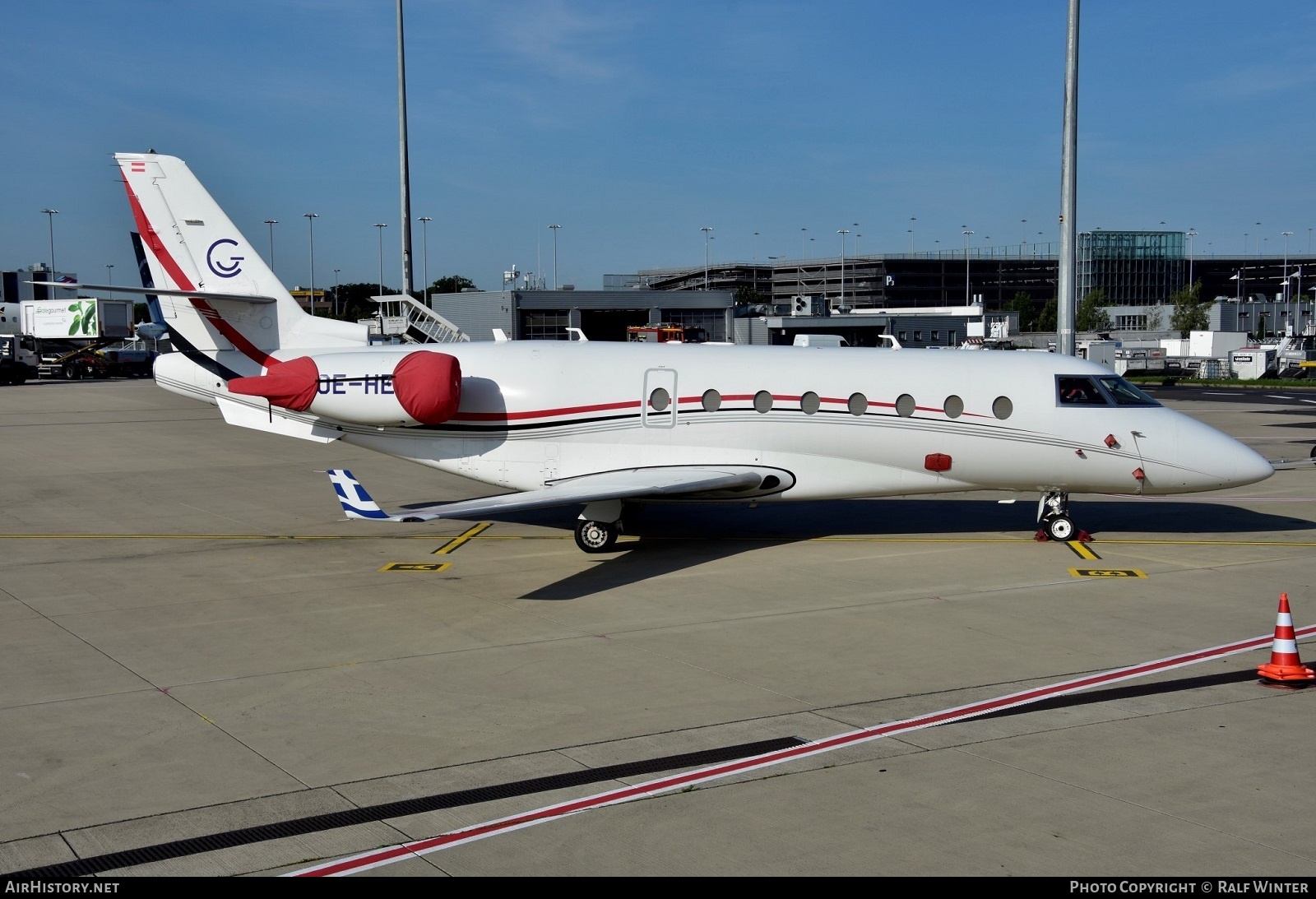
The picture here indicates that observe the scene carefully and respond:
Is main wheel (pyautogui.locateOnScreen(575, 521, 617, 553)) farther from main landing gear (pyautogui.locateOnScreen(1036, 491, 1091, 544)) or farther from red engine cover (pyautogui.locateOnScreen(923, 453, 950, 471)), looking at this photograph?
main landing gear (pyautogui.locateOnScreen(1036, 491, 1091, 544))

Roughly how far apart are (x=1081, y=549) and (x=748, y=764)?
36.5ft

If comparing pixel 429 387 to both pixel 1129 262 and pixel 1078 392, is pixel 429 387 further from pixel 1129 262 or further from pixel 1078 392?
pixel 1129 262

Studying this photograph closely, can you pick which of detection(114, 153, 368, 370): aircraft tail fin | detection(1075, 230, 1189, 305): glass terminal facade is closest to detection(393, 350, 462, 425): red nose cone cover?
detection(114, 153, 368, 370): aircraft tail fin

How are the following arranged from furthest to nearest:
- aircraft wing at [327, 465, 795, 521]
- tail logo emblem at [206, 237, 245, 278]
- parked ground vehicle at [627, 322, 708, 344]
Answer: parked ground vehicle at [627, 322, 708, 344]
tail logo emblem at [206, 237, 245, 278]
aircraft wing at [327, 465, 795, 521]

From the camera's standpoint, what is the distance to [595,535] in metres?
18.1

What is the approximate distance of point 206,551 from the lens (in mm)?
18594

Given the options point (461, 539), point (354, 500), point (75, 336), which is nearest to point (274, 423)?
point (461, 539)

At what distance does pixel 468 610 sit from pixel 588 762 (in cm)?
560

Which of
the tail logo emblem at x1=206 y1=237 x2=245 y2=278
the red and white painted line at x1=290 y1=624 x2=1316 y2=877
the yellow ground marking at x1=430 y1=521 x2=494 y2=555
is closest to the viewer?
the red and white painted line at x1=290 y1=624 x2=1316 y2=877

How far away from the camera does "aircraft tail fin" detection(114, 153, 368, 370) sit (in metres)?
Result: 19.9

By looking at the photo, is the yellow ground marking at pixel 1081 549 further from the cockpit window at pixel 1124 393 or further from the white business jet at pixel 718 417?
the cockpit window at pixel 1124 393

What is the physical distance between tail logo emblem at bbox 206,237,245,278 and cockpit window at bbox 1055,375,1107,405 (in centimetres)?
1400

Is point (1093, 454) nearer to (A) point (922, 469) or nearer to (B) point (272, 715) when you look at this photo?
(A) point (922, 469)

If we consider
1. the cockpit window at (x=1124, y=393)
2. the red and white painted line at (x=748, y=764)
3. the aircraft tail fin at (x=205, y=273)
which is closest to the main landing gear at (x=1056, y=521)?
the cockpit window at (x=1124, y=393)
